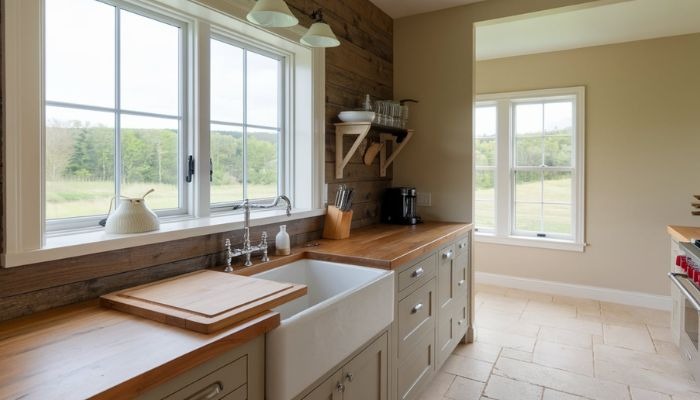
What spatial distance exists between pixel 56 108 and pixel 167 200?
56 cm

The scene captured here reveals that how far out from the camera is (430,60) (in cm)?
325

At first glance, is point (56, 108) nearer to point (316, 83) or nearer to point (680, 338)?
point (316, 83)

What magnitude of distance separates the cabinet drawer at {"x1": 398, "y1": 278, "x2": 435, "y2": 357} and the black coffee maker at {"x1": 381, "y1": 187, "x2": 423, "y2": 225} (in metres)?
0.81

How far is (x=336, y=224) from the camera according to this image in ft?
8.29

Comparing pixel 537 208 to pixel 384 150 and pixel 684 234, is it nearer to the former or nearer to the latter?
pixel 684 234

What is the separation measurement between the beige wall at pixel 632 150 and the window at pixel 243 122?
9.95 ft

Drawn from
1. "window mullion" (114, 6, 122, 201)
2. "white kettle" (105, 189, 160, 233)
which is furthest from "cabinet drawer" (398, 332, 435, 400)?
"window mullion" (114, 6, 122, 201)

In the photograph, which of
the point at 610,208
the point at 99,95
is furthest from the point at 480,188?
the point at 99,95

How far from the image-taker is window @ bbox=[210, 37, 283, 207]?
2104mm

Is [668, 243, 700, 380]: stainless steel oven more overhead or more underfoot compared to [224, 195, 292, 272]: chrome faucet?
more underfoot

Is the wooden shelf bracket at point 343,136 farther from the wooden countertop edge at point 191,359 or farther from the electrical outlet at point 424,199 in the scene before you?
the wooden countertop edge at point 191,359

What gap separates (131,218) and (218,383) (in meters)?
0.75

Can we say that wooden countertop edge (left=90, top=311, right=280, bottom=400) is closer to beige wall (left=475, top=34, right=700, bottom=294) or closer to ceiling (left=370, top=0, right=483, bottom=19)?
ceiling (left=370, top=0, right=483, bottom=19)

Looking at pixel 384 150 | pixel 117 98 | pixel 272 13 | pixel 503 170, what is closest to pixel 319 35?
pixel 272 13
